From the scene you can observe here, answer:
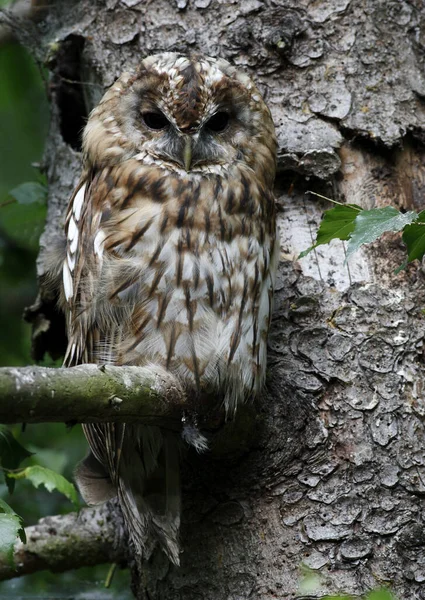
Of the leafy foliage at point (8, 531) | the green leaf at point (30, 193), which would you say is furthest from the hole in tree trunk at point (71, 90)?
the leafy foliage at point (8, 531)

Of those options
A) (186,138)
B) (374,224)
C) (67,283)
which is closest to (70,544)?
(67,283)

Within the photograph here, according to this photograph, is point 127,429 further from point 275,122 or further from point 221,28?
point 221,28

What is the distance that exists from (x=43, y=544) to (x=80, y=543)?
0.12 metres

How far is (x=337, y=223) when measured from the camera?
1763 mm

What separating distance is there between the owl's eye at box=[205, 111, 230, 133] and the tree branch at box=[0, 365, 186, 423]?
2.43 ft

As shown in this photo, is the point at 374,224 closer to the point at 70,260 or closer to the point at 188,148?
the point at 188,148

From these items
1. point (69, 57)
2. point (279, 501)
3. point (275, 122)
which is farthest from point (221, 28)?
point (279, 501)

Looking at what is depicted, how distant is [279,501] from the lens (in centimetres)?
215

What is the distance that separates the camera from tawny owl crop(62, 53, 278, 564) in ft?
6.99

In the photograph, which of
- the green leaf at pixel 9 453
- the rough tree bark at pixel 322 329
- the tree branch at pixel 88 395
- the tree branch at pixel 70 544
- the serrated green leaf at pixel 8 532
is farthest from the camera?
the tree branch at pixel 70 544

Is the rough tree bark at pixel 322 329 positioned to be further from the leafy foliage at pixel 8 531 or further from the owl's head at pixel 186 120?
the leafy foliage at pixel 8 531

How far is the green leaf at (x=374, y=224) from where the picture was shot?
159 centimetres

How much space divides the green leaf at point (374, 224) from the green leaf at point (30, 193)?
169 cm

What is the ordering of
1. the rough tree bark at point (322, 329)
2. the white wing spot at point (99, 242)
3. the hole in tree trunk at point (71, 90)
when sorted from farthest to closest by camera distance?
1. the hole in tree trunk at point (71, 90)
2. the white wing spot at point (99, 242)
3. the rough tree bark at point (322, 329)
